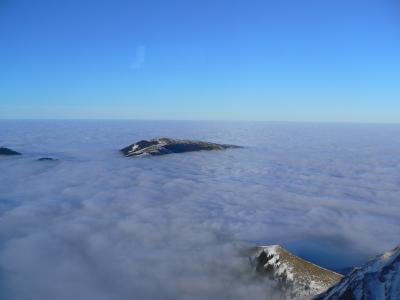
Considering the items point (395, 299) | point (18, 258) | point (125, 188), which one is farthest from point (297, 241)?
point (125, 188)

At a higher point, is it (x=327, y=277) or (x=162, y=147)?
(x=162, y=147)

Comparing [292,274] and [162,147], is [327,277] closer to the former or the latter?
[292,274]

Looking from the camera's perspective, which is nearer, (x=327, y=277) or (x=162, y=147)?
(x=327, y=277)

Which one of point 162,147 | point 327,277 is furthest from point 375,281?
point 162,147

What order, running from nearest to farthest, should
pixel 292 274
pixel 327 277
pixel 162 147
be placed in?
pixel 327 277 < pixel 292 274 < pixel 162 147

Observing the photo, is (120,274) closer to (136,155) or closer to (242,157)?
(136,155)

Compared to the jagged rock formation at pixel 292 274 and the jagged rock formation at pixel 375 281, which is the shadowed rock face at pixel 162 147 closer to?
the jagged rock formation at pixel 292 274
